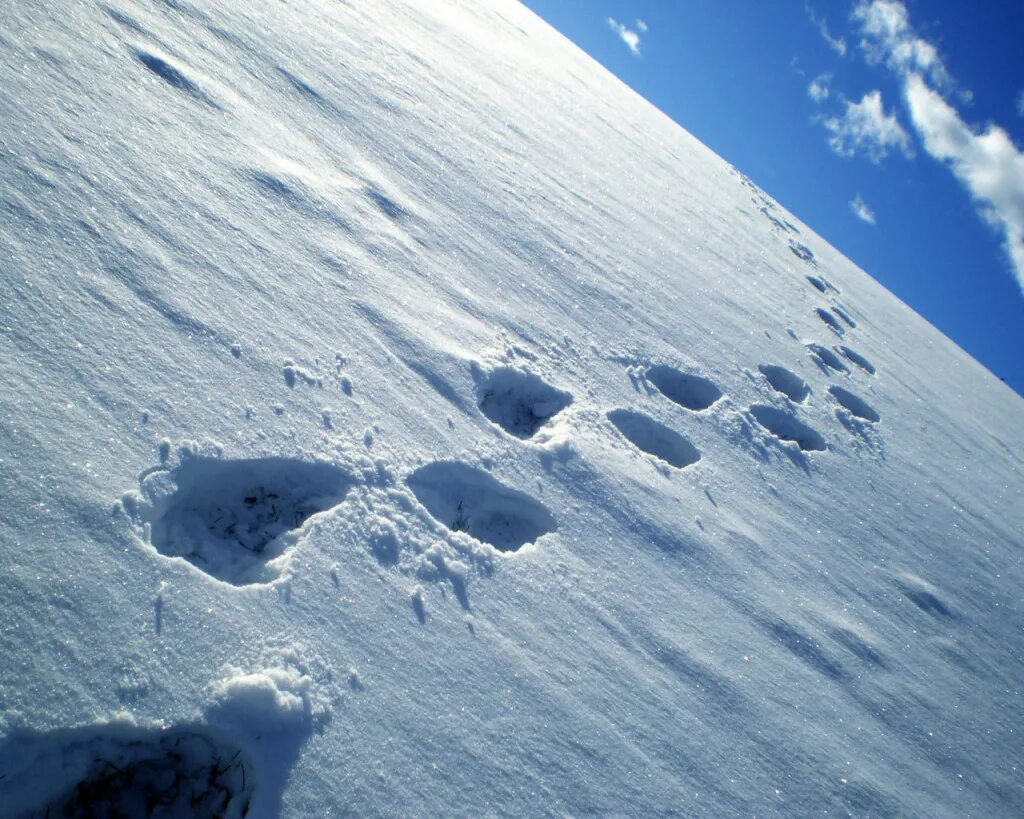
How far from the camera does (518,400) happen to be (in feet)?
8.36

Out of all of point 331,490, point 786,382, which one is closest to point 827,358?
point 786,382

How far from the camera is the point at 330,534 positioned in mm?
1621

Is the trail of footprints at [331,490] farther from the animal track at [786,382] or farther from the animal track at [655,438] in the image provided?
the animal track at [786,382]

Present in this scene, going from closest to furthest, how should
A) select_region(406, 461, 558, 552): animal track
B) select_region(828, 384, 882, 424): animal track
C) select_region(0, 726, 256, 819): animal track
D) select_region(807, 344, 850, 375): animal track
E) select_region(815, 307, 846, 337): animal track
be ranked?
select_region(0, 726, 256, 819): animal track < select_region(406, 461, 558, 552): animal track < select_region(828, 384, 882, 424): animal track < select_region(807, 344, 850, 375): animal track < select_region(815, 307, 846, 337): animal track

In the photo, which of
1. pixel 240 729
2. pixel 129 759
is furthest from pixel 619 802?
pixel 129 759

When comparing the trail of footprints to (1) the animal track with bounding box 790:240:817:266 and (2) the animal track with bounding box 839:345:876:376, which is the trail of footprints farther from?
(1) the animal track with bounding box 790:240:817:266

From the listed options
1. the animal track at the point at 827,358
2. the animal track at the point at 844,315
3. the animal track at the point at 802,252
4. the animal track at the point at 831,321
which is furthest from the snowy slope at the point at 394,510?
the animal track at the point at 802,252

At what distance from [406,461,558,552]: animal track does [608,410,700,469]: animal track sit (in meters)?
0.77

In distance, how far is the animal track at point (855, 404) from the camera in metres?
4.23

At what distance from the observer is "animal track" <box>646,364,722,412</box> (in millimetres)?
3166

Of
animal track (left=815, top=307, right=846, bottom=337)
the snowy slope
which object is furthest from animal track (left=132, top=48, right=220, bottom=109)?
animal track (left=815, top=307, right=846, bottom=337)

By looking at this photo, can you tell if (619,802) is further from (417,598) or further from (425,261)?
(425,261)

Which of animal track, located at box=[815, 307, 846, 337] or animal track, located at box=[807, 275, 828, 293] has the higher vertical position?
animal track, located at box=[807, 275, 828, 293]

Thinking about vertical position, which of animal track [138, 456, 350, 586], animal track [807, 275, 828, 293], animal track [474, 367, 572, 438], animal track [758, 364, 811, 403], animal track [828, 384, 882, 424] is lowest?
animal track [138, 456, 350, 586]
